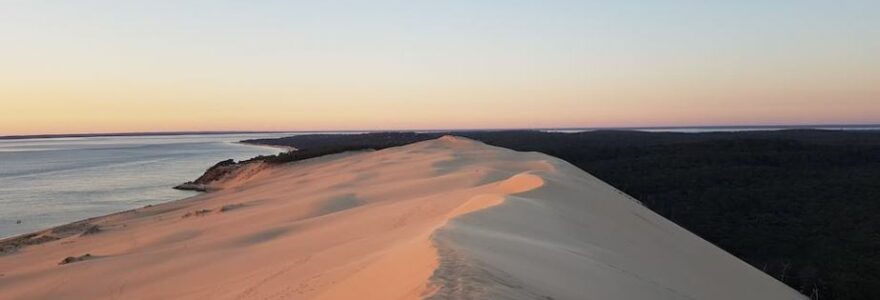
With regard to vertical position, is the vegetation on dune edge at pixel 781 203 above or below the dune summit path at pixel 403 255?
below

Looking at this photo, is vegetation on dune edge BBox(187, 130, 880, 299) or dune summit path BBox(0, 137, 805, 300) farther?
vegetation on dune edge BBox(187, 130, 880, 299)

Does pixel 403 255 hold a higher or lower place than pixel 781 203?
higher

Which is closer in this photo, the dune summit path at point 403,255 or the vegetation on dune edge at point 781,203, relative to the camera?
the dune summit path at point 403,255

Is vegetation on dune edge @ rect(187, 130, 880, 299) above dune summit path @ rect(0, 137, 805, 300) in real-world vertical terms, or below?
below

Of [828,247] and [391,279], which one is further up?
[391,279]

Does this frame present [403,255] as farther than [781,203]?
No

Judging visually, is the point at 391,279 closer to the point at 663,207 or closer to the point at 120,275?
the point at 120,275

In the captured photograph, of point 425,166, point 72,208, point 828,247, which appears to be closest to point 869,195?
point 828,247

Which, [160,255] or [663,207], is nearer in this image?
[160,255]
